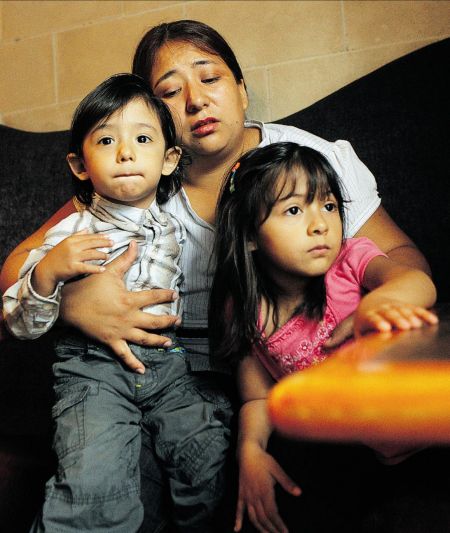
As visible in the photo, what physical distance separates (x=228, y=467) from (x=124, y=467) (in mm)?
175

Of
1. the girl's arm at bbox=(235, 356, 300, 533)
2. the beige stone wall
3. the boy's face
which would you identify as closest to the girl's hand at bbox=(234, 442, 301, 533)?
the girl's arm at bbox=(235, 356, 300, 533)

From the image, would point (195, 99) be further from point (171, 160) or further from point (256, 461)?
point (256, 461)

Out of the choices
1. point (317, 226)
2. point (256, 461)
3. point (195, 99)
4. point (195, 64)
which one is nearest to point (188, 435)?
point (256, 461)

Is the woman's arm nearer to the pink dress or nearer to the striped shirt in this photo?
the pink dress

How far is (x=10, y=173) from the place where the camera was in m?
1.78

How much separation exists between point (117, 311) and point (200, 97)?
49cm

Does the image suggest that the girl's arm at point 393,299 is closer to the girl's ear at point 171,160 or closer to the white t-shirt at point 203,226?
the white t-shirt at point 203,226

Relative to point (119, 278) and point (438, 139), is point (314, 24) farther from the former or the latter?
point (119, 278)

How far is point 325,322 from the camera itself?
110 cm

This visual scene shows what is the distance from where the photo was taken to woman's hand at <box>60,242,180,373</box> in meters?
1.15

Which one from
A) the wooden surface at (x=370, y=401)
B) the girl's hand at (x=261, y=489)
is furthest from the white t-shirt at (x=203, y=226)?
the wooden surface at (x=370, y=401)

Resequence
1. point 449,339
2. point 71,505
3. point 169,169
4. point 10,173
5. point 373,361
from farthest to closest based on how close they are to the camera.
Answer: point 10,173 → point 169,169 → point 71,505 → point 449,339 → point 373,361

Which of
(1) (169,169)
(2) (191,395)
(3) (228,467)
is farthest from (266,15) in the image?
(3) (228,467)

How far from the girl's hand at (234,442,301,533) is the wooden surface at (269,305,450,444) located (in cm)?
55
